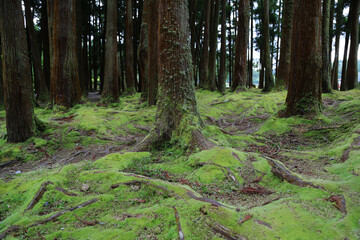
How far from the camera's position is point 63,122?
24.8 ft

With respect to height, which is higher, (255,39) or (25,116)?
(255,39)

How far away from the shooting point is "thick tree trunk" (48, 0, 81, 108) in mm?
9102

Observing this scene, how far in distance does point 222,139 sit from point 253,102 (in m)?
5.49

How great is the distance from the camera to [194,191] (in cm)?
285

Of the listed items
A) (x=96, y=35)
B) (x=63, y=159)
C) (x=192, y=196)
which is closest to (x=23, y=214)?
(x=192, y=196)

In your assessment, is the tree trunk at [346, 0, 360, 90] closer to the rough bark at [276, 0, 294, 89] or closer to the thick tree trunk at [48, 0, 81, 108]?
the rough bark at [276, 0, 294, 89]

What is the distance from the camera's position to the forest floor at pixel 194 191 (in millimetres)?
2191

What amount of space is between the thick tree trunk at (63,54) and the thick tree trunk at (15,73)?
3.54 m

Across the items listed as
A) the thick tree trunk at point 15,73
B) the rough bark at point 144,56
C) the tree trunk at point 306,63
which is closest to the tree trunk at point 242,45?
the rough bark at point 144,56

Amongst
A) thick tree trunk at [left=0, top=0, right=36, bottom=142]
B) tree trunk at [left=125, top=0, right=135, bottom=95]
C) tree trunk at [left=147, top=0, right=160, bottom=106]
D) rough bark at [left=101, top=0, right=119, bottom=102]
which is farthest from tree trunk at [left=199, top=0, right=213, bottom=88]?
thick tree trunk at [left=0, top=0, right=36, bottom=142]

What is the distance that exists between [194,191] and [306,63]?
569 centimetres

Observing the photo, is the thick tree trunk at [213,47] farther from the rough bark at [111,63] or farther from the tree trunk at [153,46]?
the tree trunk at [153,46]

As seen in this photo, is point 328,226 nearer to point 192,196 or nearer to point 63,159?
point 192,196

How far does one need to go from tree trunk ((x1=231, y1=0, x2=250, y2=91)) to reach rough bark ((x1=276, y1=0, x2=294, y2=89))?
2.03 m
